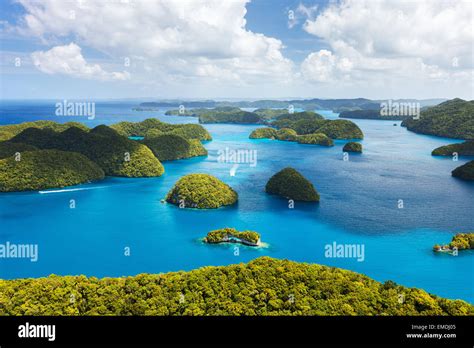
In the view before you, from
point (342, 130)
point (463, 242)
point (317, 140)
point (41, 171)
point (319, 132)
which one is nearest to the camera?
point (463, 242)

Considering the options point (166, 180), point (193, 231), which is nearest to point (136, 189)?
point (166, 180)

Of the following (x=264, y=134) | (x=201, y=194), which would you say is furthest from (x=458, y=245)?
(x=264, y=134)

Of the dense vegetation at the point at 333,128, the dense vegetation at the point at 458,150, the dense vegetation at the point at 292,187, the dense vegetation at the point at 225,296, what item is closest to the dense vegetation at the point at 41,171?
the dense vegetation at the point at 292,187

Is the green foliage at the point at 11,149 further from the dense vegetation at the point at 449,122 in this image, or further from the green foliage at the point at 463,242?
the dense vegetation at the point at 449,122

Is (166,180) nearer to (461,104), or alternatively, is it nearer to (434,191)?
(434,191)

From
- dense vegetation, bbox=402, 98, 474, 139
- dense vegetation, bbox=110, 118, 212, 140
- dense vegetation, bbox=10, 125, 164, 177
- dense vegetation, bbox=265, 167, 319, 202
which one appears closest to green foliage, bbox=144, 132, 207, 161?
dense vegetation, bbox=10, 125, 164, 177

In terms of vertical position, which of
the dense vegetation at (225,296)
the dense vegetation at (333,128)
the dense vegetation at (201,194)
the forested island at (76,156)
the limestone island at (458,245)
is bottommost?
the limestone island at (458,245)

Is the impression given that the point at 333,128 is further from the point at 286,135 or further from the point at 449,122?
the point at 449,122
